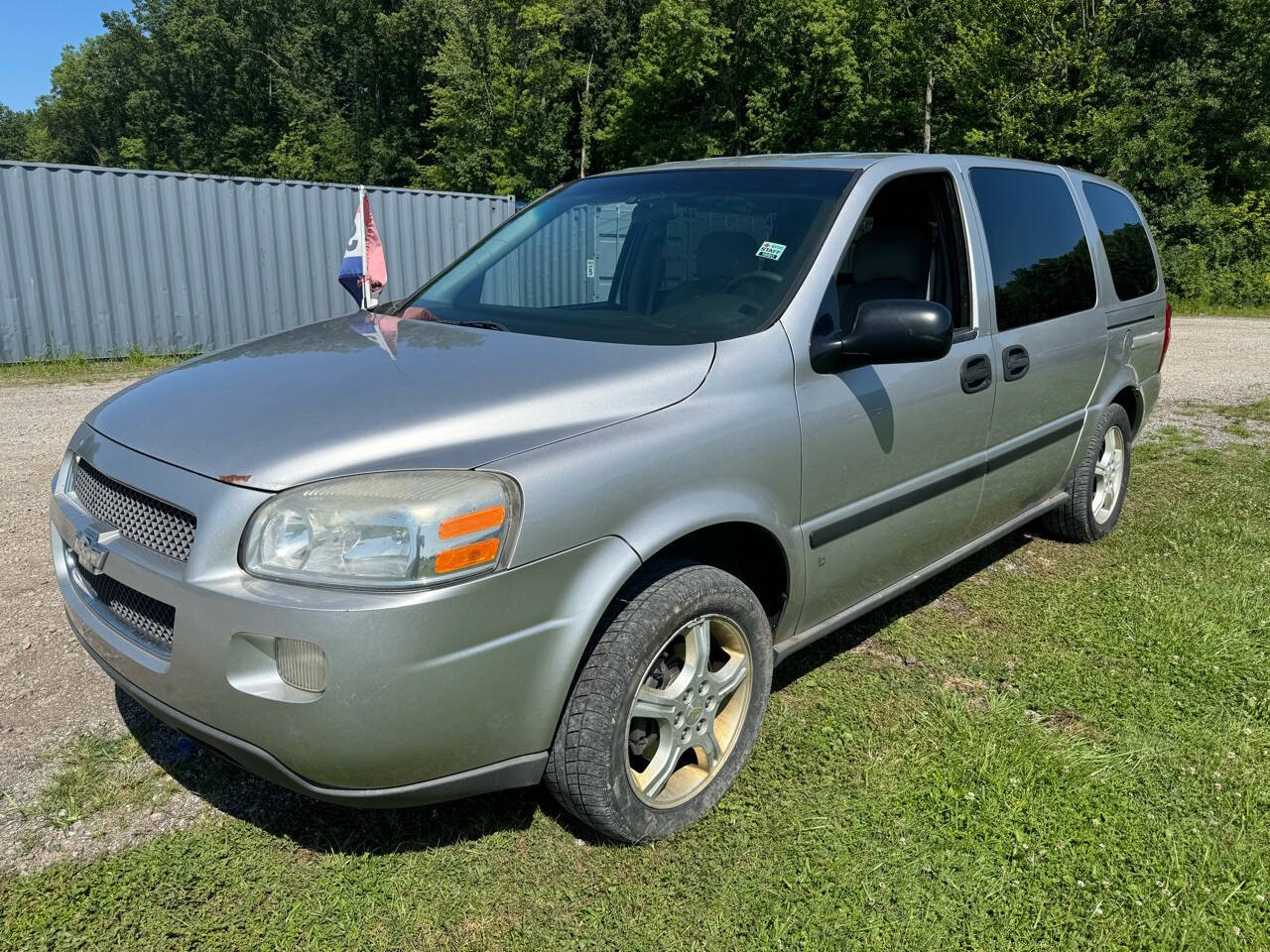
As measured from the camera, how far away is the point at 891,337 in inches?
103

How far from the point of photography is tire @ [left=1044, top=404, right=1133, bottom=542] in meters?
4.54

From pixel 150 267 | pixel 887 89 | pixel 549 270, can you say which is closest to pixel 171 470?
pixel 549 270

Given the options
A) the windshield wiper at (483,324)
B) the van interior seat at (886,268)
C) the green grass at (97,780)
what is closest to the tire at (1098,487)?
the van interior seat at (886,268)

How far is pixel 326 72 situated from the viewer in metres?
56.6

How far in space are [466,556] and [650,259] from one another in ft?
Answer: 5.38

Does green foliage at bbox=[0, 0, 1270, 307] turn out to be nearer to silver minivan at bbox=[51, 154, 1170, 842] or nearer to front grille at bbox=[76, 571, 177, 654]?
silver minivan at bbox=[51, 154, 1170, 842]

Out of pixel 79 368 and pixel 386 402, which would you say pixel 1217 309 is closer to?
pixel 79 368

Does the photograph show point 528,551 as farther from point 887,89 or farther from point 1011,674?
point 887,89

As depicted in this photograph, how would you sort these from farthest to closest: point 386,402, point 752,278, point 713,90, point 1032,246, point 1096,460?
1. point 713,90
2. point 1096,460
3. point 1032,246
4. point 752,278
5. point 386,402

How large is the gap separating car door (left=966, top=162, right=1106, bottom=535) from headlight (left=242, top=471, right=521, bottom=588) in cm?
227

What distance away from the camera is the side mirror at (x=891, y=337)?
261 centimetres

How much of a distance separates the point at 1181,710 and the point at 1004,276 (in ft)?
5.51

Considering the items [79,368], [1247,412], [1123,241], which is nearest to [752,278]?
[1123,241]

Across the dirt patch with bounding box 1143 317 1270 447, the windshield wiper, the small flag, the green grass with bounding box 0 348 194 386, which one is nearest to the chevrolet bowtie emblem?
the windshield wiper
